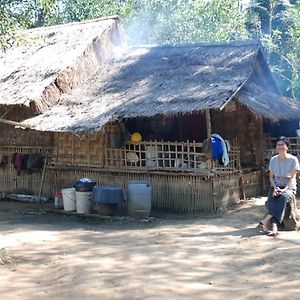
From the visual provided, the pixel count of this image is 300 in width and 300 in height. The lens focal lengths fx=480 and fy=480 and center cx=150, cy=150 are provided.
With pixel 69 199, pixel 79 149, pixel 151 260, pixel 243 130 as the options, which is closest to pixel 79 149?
pixel 79 149

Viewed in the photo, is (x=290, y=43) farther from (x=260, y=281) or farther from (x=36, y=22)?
(x=260, y=281)

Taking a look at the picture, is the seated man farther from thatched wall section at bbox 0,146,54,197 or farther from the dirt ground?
thatched wall section at bbox 0,146,54,197

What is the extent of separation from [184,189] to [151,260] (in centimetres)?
404

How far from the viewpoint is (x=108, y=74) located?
514 inches

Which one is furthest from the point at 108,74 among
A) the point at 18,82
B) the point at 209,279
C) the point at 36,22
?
the point at 36,22

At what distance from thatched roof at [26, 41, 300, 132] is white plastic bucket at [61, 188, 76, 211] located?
130 centimetres

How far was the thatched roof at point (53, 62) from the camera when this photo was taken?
1186cm

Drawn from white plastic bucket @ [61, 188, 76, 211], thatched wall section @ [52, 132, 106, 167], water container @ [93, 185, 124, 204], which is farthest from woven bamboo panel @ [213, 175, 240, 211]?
white plastic bucket @ [61, 188, 76, 211]

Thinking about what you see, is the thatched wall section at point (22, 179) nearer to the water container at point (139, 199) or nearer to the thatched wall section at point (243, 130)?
the water container at point (139, 199)

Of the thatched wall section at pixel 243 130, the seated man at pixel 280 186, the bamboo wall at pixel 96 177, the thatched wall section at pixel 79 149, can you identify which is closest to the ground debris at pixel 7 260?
the seated man at pixel 280 186

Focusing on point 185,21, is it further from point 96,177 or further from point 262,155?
point 96,177

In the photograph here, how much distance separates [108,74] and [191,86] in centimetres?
329

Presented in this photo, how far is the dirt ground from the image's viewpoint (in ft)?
15.8

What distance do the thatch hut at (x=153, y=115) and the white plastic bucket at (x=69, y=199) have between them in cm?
105
